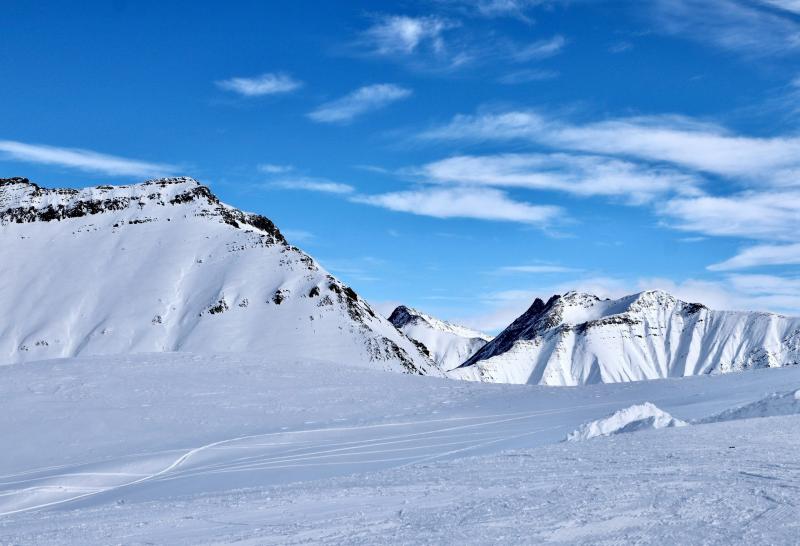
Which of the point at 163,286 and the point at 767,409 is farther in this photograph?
the point at 163,286

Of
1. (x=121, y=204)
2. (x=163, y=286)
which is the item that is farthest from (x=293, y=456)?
(x=121, y=204)

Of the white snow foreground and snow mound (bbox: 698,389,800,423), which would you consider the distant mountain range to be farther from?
snow mound (bbox: 698,389,800,423)

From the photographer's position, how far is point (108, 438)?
61.9 ft

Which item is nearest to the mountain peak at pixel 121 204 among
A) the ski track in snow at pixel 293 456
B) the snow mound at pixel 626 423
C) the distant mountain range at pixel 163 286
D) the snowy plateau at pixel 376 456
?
the distant mountain range at pixel 163 286

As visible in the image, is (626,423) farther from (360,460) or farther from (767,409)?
(360,460)

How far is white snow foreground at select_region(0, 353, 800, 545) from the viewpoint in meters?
7.10

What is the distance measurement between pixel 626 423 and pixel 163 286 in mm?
93263

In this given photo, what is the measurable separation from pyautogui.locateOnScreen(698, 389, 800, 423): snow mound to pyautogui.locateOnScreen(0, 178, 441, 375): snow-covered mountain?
69414 millimetres

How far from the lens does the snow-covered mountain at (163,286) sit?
8931 cm

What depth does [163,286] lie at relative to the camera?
10031 cm

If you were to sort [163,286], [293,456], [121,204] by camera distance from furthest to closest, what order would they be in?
[121,204], [163,286], [293,456]

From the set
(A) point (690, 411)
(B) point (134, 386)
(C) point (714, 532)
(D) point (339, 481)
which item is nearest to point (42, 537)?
(D) point (339, 481)

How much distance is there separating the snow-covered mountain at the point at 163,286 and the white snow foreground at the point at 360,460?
2254 inches

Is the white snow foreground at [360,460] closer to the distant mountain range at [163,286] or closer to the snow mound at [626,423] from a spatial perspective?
the snow mound at [626,423]
